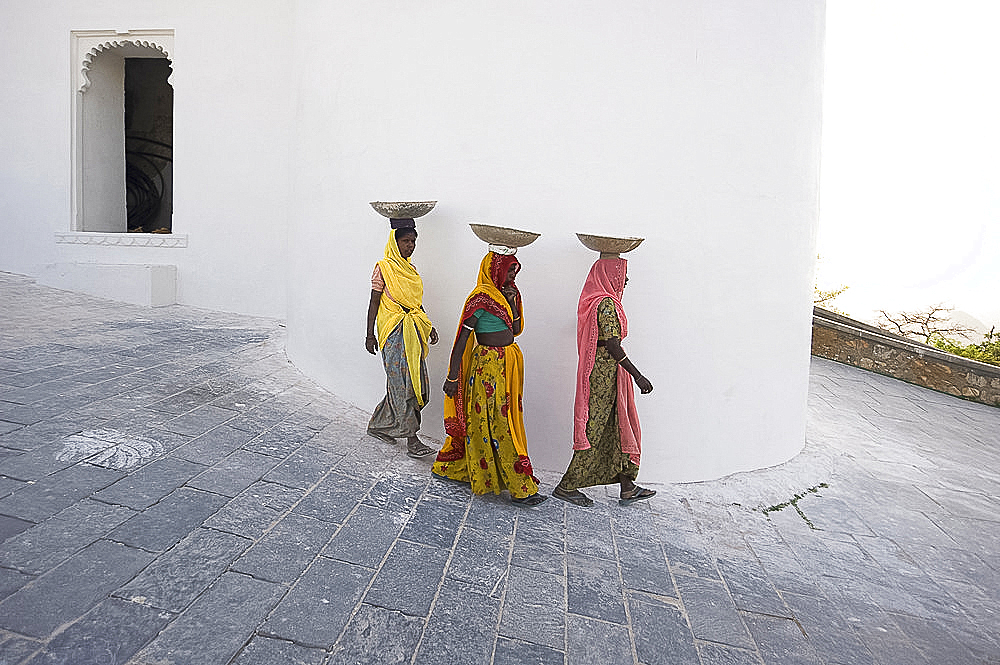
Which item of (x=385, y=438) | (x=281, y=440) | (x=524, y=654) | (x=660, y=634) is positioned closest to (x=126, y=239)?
(x=281, y=440)

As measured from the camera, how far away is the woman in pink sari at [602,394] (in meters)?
3.81

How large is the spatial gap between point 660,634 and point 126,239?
8.88 meters

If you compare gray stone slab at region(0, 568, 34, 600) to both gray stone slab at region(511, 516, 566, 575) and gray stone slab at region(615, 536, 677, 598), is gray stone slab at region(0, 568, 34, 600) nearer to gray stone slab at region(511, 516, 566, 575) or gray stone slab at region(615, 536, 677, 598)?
gray stone slab at region(511, 516, 566, 575)

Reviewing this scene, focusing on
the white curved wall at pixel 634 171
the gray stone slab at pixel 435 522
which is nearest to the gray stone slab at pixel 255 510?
the gray stone slab at pixel 435 522

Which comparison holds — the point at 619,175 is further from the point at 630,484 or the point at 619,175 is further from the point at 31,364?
the point at 31,364

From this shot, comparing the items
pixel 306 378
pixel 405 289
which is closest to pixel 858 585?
pixel 405 289

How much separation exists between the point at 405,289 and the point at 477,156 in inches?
40.1

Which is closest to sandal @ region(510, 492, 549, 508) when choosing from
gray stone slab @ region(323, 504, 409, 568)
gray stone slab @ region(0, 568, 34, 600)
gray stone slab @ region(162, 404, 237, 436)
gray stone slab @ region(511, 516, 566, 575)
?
gray stone slab @ region(511, 516, 566, 575)

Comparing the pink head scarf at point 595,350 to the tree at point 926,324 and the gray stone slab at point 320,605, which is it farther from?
the tree at point 926,324

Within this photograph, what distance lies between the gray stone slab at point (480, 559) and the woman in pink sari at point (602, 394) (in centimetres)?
74

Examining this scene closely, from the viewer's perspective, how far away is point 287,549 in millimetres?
2941

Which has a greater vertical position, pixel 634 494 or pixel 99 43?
pixel 99 43

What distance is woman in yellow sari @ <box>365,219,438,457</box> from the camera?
4156 mm

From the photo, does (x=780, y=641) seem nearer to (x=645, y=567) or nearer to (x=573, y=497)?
(x=645, y=567)
